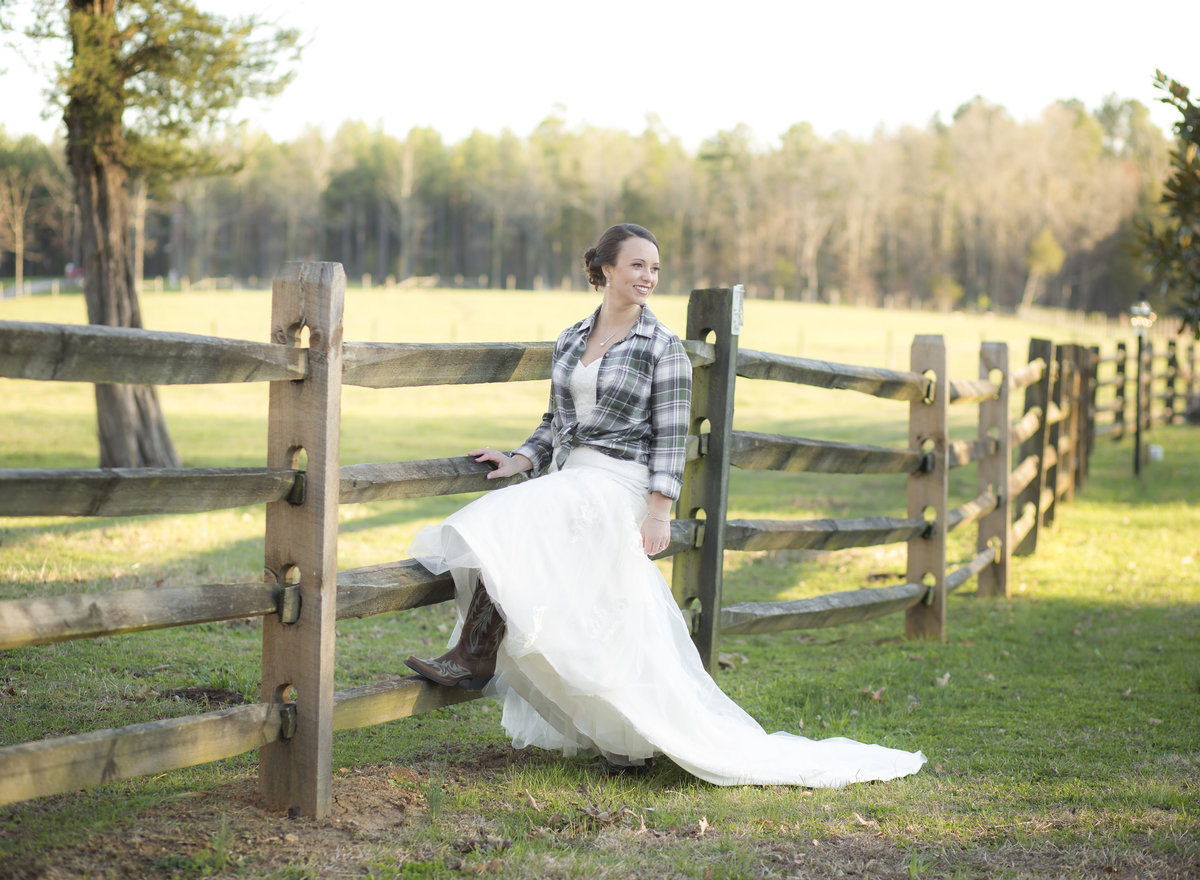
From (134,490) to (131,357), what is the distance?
13.9 inches

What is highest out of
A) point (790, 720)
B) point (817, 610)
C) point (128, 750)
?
point (128, 750)

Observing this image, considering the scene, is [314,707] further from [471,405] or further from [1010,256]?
Answer: [1010,256]

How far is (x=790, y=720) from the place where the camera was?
4676mm

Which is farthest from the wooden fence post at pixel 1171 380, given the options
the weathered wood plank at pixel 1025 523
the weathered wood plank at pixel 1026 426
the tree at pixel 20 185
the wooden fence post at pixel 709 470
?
the tree at pixel 20 185

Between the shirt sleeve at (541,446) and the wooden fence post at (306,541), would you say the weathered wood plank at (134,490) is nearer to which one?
the wooden fence post at (306,541)

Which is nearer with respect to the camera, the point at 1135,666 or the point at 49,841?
the point at 49,841

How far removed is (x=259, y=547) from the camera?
8.50 metres

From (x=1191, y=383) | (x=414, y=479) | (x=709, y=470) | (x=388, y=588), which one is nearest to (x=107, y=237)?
(x=709, y=470)

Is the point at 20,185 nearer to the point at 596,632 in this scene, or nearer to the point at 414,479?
the point at 414,479

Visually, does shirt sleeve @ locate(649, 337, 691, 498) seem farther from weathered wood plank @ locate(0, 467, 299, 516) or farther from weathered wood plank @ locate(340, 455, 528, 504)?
weathered wood plank @ locate(0, 467, 299, 516)

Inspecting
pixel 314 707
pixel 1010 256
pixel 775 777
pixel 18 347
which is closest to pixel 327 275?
pixel 18 347

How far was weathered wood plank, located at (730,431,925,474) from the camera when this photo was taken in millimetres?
4867

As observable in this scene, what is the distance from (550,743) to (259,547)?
5224 millimetres

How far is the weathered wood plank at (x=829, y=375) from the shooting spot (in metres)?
4.80
